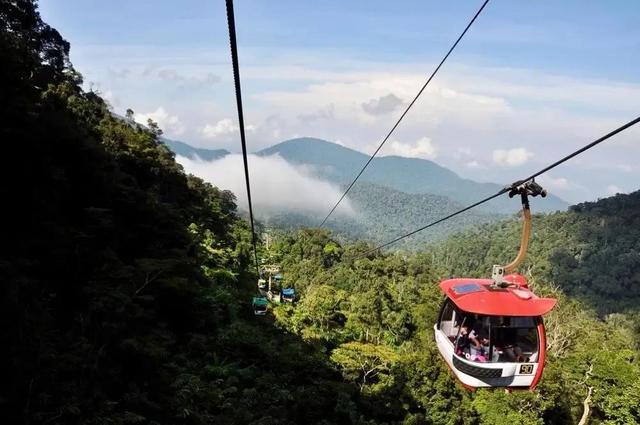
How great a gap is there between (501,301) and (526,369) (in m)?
1.44

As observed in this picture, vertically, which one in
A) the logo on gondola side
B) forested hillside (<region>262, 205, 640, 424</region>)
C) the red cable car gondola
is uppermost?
the red cable car gondola

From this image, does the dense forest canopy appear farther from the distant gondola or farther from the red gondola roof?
the red gondola roof

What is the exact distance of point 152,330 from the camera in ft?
47.1

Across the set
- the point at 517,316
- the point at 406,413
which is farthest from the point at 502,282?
the point at 406,413

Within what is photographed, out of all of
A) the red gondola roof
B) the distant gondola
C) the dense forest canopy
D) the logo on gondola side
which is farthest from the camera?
the distant gondola

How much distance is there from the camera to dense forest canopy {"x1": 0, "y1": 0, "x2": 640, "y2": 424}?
9453 mm

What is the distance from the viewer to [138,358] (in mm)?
12172

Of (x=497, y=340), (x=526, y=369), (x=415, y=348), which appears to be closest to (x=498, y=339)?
(x=497, y=340)

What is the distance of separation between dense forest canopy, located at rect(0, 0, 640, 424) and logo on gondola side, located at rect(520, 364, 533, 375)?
6.87 meters

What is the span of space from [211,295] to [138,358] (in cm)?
1333

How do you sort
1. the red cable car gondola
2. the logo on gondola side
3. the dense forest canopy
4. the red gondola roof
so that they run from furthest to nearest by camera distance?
the dense forest canopy → the logo on gondola side → the red cable car gondola → the red gondola roof

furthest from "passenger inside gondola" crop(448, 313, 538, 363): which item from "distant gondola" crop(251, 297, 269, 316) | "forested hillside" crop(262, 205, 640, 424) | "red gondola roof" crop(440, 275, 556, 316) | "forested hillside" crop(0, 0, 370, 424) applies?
"distant gondola" crop(251, 297, 269, 316)

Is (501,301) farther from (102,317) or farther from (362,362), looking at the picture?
(362,362)

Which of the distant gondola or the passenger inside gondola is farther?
the distant gondola
